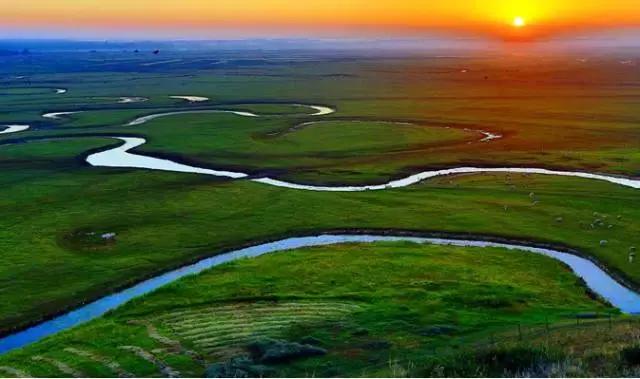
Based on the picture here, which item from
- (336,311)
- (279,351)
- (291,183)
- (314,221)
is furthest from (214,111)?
(279,351)

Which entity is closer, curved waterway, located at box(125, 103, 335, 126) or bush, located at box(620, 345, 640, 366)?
bush, located at box(620, 345, 640, 366)

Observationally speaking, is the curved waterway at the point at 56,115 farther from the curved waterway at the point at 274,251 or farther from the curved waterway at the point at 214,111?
the curved waterway at the point at 274,251

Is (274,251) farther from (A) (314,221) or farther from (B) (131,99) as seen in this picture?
(B) (131,99)

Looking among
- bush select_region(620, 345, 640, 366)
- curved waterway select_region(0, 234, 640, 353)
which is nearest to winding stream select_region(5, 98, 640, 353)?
curved waterway select_region(0, 234, 640, 353)

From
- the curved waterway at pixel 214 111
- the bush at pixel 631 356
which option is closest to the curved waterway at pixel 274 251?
the bush at pixel 631 356

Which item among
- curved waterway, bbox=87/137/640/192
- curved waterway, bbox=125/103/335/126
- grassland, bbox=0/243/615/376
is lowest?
grassland, bbox=0/243/615/376

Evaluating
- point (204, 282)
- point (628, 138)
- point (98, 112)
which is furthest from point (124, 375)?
point (98, 112)

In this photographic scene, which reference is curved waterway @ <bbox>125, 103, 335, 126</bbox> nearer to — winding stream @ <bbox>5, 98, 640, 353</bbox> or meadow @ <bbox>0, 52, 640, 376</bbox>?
meadow @ <bbox>0, 52, 640, 376</bbox>
